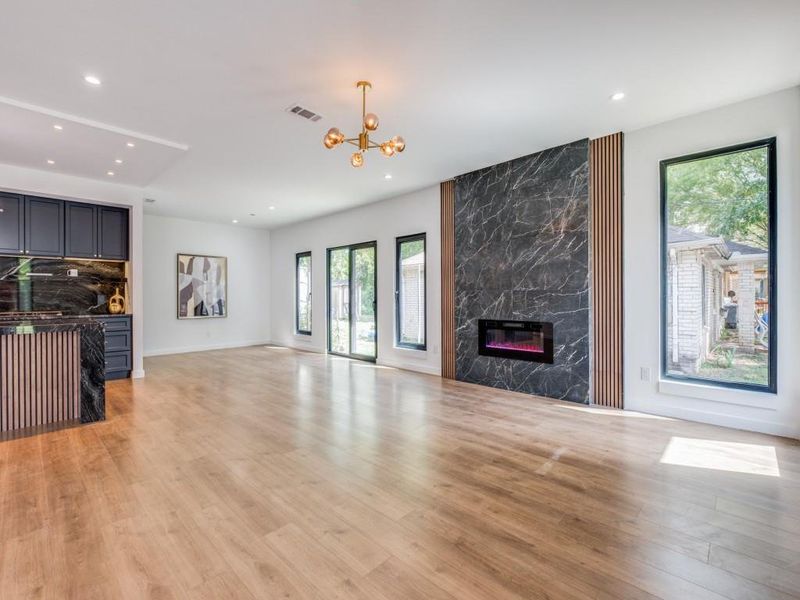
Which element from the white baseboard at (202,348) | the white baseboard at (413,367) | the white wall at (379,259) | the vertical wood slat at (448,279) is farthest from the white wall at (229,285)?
the vertical wood slat at (448,279)

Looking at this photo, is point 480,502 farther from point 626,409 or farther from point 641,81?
point 641,81

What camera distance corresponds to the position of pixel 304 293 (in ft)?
31.2

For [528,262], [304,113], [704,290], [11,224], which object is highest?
[304,113]

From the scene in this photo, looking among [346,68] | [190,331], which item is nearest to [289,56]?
[346,68]

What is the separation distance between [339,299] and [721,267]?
6539mm

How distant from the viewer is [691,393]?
4.04 metres

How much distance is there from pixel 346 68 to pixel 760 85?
3.69 meters

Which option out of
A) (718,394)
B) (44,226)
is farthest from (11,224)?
(718,394)

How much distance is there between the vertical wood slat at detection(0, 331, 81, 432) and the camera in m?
3.70

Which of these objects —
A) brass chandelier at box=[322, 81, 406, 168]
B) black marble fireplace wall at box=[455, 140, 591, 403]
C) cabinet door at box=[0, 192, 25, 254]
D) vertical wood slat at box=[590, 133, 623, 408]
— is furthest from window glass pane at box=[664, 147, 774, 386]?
cabinet door at box=[0, 192, 25, 254]

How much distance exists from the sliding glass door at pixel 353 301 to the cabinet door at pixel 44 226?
15.0 ft

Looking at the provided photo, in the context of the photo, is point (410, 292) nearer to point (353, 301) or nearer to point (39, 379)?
point (353, 301)

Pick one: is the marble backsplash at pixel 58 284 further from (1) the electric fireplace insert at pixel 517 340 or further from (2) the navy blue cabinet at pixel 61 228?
(1) the electric fireplace insert at pixel 517 340

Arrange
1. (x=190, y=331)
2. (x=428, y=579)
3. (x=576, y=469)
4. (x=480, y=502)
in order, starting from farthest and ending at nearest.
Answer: (x=190, y=331), (x=576, y=469), (x=480, y=502), (x=428, y=579)
